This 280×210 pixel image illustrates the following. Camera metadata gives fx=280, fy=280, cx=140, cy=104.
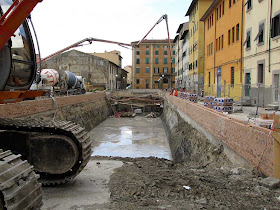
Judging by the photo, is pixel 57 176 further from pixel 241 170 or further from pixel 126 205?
pixel 241 170

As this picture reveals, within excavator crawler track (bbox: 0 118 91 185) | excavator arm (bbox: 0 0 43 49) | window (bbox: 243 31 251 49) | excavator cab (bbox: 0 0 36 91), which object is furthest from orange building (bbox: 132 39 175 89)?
excavator arm (bbox: 0 0 43 49)

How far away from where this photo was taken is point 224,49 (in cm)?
2548

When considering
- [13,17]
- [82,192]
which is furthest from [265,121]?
[13,17]

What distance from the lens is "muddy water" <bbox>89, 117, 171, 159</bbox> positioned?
15.0 m

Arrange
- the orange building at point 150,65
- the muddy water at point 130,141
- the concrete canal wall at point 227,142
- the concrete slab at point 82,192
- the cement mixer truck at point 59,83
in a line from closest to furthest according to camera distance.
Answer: the concrete slab at point 82,192 → the concrete canal wall at point 227,142 → the muddy water at point 130,141 → the cement mixer truck at point 59,83 → the orange building at point 150,65

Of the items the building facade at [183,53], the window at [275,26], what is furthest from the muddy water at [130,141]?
the building facade at [183,53]

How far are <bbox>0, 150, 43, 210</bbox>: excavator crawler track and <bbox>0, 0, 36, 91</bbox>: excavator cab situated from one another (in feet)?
8.47

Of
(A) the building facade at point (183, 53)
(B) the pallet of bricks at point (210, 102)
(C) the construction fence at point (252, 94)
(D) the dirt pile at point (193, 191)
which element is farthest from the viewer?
(A) the building facade at point (183, 53)

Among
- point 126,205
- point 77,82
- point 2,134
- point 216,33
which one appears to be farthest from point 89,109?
point 126,205

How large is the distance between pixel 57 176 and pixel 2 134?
1.47 metres

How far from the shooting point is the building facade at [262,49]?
14.8 metres

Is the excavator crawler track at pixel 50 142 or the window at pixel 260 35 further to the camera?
the window at pixel 260 35

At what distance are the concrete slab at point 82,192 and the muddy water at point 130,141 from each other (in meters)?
7.34

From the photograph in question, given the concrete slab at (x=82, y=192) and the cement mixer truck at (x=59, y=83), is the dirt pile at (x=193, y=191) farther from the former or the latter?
the cement mixer truck at (x=59, y=83)
